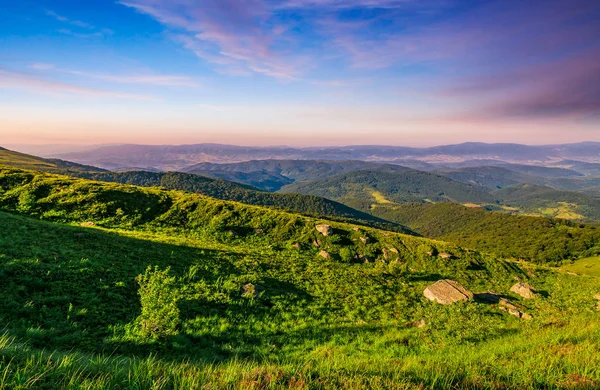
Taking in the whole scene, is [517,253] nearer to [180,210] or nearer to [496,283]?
[496,283]

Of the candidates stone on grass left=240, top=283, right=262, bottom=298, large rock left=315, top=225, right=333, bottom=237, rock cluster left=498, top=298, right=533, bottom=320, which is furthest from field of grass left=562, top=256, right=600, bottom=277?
stone on grass left=240, top=283, right=262, bottom=298

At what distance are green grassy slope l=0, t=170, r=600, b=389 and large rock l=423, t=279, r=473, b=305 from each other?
0.90 m

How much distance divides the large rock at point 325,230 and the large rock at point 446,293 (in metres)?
15.8

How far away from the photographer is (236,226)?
109 ft

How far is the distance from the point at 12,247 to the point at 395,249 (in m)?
34.7

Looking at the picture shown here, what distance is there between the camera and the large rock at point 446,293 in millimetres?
18438

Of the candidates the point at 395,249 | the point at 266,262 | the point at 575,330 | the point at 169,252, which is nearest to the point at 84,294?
the point at 169,252

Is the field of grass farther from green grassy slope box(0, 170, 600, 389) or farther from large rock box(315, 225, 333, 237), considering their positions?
large rock box(315, 225, 333, 237)

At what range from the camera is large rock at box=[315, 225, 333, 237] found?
113 ft

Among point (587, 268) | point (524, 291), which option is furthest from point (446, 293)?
point (587, 268)

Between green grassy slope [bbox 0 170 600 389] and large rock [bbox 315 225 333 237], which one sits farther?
large rock [bbox 315 225 333 237]

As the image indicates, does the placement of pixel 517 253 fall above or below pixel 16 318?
below

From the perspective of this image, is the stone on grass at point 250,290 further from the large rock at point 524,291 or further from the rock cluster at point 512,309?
the large rock at point 524,291

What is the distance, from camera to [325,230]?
3491cm
